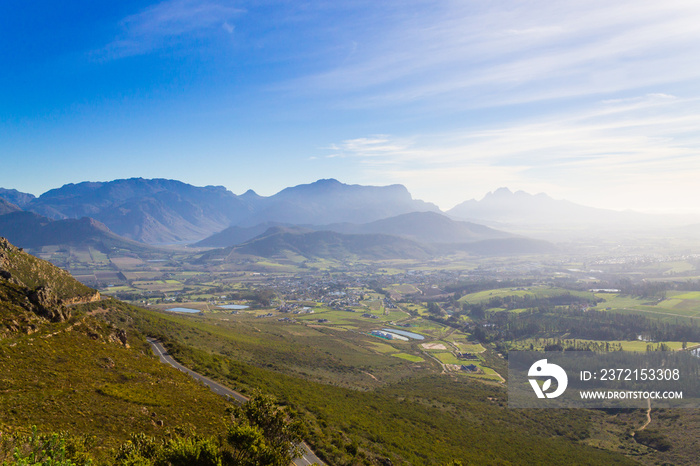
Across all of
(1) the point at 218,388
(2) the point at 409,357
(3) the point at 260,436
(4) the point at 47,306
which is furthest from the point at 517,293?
(4) the point at 47,306

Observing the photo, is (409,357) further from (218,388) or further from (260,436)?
(260,436)

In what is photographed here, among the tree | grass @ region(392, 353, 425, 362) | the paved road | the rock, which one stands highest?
the rock

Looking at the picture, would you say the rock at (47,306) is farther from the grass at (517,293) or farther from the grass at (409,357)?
the grass at (517,293)

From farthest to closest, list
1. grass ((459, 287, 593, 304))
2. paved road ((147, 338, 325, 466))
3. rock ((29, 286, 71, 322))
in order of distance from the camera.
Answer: grass ((459, 287, 593, 304))
rock ((29, 286, 71, 322))
paved road ((147, 338, 325, 466))

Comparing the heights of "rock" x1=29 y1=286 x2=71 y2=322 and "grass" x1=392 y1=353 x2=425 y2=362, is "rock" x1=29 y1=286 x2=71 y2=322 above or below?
above

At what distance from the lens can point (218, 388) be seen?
32.2m

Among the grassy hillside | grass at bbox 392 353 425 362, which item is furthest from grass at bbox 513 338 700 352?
the grassy hillside

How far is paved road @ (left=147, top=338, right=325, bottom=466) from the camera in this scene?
75.6ft

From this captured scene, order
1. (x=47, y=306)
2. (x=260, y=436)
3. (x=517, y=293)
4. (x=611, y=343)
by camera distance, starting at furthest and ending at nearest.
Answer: (x=517, y=293)
(x=611, y=343)
(x=47, y=306)
(x=260, y=436)

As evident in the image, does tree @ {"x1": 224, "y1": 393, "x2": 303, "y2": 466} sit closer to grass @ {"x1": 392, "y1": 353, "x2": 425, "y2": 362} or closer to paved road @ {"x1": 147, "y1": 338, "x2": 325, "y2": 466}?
paved road @ {"x1": 147, "y1": 338, "x2": 325, "y2": 466}

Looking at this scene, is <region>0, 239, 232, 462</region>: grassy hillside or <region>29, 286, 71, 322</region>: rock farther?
<region>29, 286, 71, 322</region>: rock

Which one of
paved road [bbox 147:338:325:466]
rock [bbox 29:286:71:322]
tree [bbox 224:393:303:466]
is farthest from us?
rock [bbox 29:286:71:322]

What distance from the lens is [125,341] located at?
35.2m

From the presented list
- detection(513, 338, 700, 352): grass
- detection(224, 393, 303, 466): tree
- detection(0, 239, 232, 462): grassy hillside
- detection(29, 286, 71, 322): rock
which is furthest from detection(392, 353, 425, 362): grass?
detection(29, 286, 71, 322): rock
